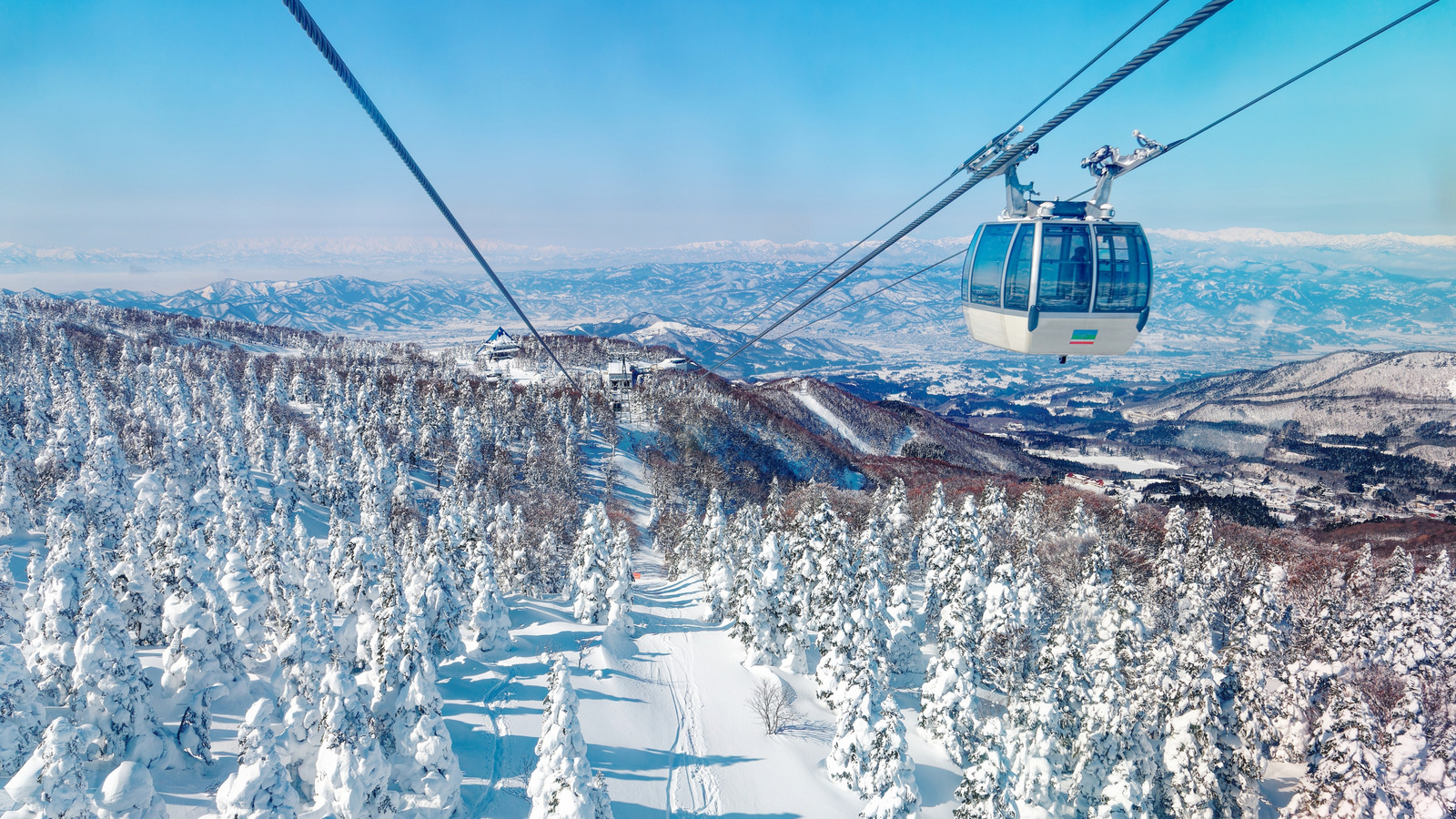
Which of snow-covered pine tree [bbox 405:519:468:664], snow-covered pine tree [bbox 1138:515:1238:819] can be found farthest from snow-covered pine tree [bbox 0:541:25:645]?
snow-covered pine tree [bbox 1138:515:1238:819]

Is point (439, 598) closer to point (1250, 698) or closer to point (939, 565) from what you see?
point (939, 565)

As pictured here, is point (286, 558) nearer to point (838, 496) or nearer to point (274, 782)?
point (274, 782)

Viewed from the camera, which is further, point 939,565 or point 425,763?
point 939,565

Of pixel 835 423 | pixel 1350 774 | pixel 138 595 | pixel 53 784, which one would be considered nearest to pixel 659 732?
pixel 53 784

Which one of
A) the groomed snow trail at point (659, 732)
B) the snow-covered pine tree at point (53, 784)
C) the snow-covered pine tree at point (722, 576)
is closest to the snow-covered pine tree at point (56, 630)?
the snow-covered pine tree at point (53, 784)

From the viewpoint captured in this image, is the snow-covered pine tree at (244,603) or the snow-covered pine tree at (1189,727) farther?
the snow-covered pine tree at (244,603)

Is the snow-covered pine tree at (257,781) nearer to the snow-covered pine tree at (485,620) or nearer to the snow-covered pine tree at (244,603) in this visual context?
the snow-covered pine tree at (244,603)

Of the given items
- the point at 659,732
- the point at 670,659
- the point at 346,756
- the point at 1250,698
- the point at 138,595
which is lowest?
the point at 670,659
